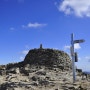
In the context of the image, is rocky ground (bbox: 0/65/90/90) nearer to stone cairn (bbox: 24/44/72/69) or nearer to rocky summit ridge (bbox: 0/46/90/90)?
rocky summit ridge (bbox: 0/46/90/90)

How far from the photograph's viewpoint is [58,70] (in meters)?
25.1

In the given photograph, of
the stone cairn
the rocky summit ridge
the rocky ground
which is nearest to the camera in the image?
the rocky ground

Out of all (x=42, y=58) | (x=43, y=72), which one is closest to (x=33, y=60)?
(x=42, y=58)

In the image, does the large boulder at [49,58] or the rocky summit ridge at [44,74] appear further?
the large boulder at [49,58]

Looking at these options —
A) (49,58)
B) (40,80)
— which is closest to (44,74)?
(40,80)

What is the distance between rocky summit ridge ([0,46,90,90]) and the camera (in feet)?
59.6

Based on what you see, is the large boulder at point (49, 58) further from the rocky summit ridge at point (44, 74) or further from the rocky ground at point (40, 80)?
the rocky ground at point (40, 80)

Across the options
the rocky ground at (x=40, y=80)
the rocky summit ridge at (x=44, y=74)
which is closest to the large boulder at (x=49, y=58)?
the rocky summit ridge at (x=44, y=74)

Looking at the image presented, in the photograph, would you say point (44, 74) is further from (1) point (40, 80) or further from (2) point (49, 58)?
(2) point (49, 58)

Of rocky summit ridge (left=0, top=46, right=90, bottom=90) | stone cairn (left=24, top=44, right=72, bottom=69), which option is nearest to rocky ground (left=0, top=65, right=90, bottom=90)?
rocky summit ridge (left=0, top=46, right=90, bottom=90)

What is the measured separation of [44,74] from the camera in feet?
74.3

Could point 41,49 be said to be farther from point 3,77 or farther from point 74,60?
point 74,60

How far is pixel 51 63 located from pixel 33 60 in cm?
228

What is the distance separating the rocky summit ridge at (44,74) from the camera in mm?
18156
